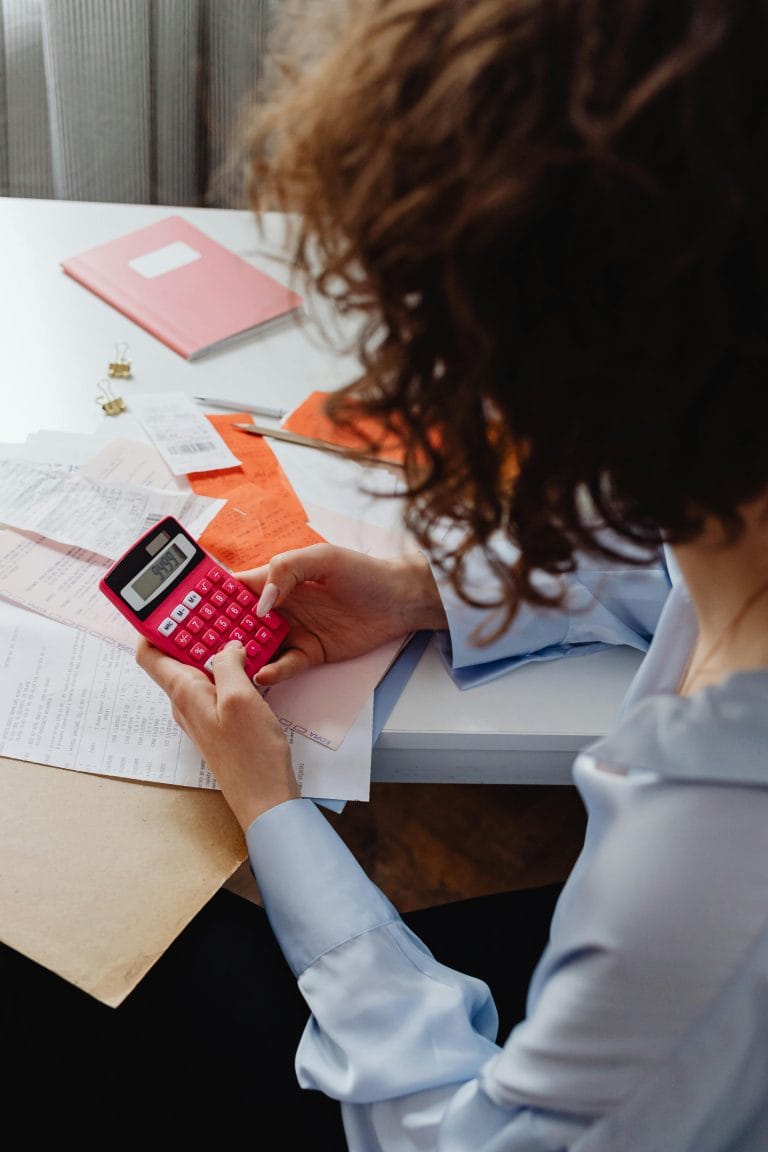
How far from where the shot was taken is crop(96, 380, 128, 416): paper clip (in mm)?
989

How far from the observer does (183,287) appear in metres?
1.17

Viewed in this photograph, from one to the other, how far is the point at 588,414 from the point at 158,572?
→ 428 millimetres

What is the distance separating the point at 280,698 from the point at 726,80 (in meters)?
0.54

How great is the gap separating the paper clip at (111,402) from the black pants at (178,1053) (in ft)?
1.63

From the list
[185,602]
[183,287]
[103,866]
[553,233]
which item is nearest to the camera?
[553,233]

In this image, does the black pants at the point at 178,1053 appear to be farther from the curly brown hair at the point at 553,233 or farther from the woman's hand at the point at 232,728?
the curly brown hair at the point at 553,233

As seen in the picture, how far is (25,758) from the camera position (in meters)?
0.70

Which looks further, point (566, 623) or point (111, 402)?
point (111, 402)

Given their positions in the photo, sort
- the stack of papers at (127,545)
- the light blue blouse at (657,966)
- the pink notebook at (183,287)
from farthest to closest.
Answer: the pink notebook at (183,287)
the stack of papers at (127,545)
the light blue blouse at (657,966)

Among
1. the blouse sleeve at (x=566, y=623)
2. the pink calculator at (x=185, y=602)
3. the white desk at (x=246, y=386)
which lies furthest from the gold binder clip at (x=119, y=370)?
the blouse sleeve at (x=566, y=623)

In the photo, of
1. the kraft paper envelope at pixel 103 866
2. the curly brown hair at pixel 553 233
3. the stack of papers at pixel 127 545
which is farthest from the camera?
the stack of papers at pixel 127 545

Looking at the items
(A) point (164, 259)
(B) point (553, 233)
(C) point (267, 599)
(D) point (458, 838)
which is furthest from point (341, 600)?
(D) point (458, 838)

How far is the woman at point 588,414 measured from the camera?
0.36 meters

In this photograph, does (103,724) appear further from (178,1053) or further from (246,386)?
(246,386)
